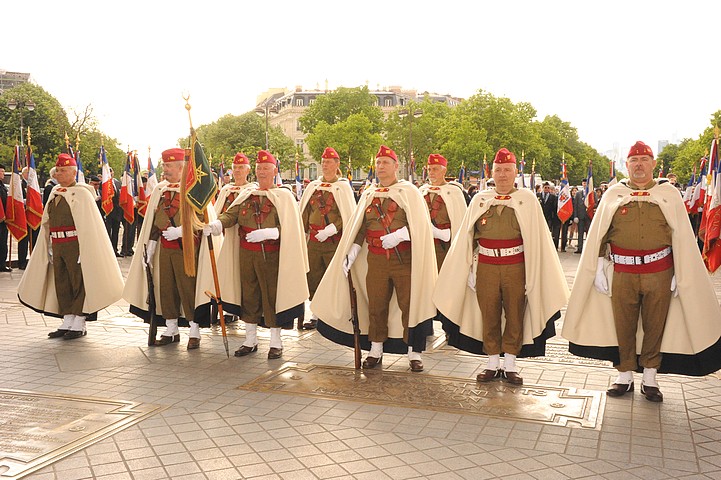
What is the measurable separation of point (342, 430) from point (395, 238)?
229 cm

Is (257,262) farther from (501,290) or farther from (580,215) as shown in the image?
(580,215)

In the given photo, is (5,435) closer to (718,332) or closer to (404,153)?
(718,332)

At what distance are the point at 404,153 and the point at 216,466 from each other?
219 feet

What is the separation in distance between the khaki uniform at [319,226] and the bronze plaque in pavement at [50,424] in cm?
381

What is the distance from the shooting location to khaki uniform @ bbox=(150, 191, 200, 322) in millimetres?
8148

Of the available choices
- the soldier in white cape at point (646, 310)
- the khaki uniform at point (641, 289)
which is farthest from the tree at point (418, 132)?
the khaki uniform at point (641, 289)

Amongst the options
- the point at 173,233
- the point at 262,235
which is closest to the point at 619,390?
the point at 262,235

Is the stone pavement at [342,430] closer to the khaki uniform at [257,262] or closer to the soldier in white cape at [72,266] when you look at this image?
the khaki uniform at [257,262]

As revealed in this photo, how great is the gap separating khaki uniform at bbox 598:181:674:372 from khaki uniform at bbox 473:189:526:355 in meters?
0.82

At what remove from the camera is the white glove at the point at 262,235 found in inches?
301

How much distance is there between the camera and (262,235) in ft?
25.2

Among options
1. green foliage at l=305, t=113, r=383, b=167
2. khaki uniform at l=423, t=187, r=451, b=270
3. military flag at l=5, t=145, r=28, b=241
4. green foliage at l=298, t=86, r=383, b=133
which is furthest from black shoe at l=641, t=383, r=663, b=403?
green foliage at l=298, t=86, r=383, b=133

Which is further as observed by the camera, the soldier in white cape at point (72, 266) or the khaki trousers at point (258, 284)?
the soldier in white cape at point (72, 266)

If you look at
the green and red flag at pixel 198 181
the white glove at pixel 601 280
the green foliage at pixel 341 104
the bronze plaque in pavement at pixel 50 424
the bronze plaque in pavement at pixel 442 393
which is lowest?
the bronze plaque in pavement at pixel 442 393
